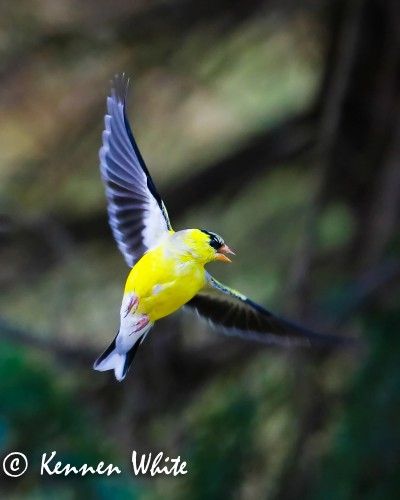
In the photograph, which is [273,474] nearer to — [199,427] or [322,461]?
[322,461]

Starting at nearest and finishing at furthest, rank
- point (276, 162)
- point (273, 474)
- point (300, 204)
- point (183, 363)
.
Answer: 1. point (273, 474)
2. point (183, 363)
3. point (276, 162)
4. point (300, 204)

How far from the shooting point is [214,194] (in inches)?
109

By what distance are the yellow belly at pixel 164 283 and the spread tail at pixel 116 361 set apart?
5cm

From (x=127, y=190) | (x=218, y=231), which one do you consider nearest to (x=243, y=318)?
(x=127, y=190)

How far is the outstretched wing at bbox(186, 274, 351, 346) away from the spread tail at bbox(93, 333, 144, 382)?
10 cm

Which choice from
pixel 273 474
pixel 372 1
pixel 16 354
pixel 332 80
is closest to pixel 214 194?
pixel 332 80

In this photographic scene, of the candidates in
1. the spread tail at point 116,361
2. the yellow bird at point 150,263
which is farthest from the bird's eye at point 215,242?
the spread tail at point 116,361

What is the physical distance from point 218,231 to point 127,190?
1.76m

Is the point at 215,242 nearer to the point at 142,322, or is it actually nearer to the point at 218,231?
the point at 142,322

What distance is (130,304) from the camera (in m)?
0.85

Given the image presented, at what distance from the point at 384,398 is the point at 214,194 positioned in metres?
0.91

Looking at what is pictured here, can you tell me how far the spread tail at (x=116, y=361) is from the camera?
0.88 metres

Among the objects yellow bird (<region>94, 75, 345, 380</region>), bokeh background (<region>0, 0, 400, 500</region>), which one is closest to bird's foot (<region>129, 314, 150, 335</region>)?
yellow bird (<region>94, 75, 345, 380</region>)

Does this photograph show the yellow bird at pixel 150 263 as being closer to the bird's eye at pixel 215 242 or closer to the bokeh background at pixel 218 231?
the bird's eye at pixel 215 242
